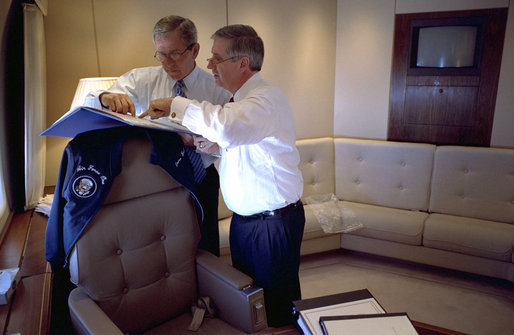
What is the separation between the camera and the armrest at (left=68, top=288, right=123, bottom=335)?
1213 mm

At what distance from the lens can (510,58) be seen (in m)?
2.85

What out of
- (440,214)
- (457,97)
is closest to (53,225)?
(440,214)

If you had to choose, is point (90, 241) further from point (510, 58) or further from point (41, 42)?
point (510, 58)

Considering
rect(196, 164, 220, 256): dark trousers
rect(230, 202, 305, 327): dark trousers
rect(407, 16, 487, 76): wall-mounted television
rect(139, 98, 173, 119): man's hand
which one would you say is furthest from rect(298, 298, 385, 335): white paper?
rect(407, 16, 487, 76): wall-mounted television

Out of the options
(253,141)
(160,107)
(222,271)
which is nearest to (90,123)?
(160,107)

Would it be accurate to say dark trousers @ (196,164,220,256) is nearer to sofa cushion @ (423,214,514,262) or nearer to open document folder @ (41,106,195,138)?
open document folder @ (41,106,195,138)

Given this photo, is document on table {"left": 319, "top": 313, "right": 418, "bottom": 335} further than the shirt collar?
No

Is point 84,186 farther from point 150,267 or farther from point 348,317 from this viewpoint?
point 348,317

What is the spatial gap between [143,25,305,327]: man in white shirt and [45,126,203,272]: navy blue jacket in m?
0.20

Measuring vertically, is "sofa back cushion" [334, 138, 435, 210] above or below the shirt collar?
below

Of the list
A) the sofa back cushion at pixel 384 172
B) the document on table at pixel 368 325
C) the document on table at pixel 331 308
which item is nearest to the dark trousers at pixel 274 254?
the document on table at pixel 331 308

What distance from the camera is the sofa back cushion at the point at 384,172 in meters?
3.08

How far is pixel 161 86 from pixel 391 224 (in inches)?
78.2

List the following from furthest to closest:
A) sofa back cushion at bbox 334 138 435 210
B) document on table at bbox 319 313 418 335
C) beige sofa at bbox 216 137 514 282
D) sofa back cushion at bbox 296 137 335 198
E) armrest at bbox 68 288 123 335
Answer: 1. sofa back cushion at bbox 296 137 335 198
2. sofa back cushion at bbox 334 138 435 210
3. beige sofa at bbox 216 137 514 282
4. armrest at bbox 68 288 123 335
5. document on table at bbox 319 313 418 335
